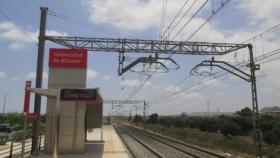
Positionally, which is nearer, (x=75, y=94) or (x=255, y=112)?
(x=75, y=94)

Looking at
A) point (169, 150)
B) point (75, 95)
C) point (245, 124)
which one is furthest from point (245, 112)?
point (75, 95)

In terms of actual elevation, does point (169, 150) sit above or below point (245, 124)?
below

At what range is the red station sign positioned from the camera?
2483cm

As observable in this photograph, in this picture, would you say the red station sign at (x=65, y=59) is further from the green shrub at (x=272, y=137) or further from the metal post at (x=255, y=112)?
the green shrub at (x=272, y=137)

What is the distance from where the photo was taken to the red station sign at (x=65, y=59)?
24.8 metres

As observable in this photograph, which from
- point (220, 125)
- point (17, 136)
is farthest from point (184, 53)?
point (220, 125)

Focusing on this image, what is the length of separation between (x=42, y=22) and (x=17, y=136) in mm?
12252

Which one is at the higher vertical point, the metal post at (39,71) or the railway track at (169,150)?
the metal post at (39,71)

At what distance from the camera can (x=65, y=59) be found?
24875 millimetres

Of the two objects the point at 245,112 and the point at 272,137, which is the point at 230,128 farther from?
the point at 245,112

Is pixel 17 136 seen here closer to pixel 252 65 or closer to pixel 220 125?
pixel 252 65

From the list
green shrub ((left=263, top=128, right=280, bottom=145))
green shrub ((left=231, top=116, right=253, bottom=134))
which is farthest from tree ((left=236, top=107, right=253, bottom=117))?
green shrub ((left=263, top=128, right=280, bottom=145))

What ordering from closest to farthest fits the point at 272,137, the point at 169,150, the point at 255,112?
the point at 255,112
the point at 169,150
the point at 272,137

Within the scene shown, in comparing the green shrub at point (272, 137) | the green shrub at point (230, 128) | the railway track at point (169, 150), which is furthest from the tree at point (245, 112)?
the railway track at point (169, 150)
